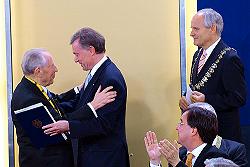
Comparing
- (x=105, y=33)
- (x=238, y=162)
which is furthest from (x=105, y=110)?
(x=105, y=33)

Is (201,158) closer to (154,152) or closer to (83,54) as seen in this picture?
(154,152)

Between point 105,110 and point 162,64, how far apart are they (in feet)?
3.72

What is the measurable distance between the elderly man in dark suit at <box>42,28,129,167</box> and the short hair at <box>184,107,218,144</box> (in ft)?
2.08

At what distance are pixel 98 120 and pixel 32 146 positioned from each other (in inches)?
18.5

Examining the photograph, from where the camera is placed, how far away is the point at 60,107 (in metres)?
3.49

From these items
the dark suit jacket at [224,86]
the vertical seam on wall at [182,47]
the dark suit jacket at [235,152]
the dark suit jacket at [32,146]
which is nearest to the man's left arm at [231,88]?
the dark suit jacket at [224,86]

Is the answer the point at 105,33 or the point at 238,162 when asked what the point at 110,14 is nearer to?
the point at 105,33

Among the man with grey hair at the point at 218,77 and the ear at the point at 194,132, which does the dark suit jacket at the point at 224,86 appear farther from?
the ear at the point at 194,132

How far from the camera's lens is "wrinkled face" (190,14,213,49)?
137 inches

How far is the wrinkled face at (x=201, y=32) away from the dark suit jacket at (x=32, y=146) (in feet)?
3.49

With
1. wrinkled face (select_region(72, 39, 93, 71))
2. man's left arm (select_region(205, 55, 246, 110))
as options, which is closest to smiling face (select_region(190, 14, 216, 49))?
man's left arm (select_region(205, 55, 246, 110))

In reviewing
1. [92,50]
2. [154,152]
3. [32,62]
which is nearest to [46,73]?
[32,62]

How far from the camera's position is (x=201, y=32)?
348 cm

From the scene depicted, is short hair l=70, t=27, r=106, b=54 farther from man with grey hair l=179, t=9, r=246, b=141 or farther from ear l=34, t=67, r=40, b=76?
man with grey hair l=179, t=9, r=246, b=141
